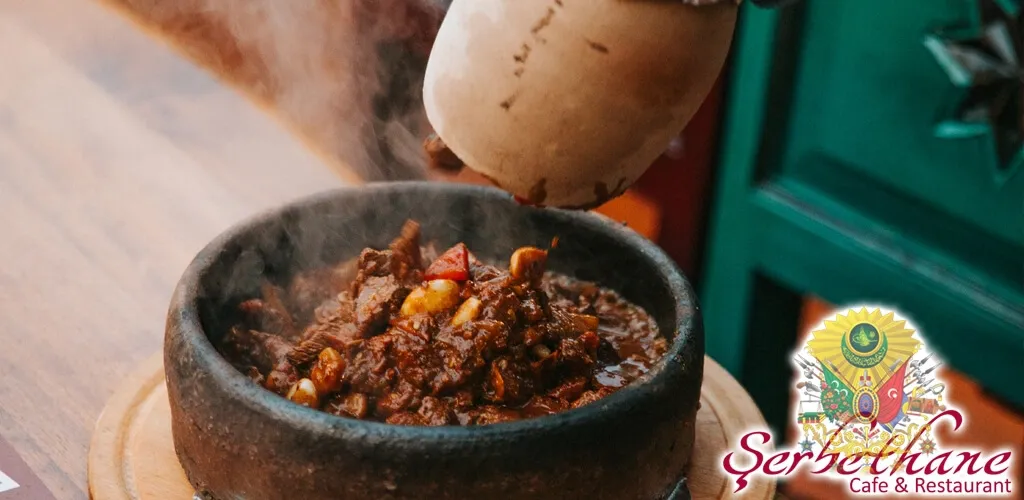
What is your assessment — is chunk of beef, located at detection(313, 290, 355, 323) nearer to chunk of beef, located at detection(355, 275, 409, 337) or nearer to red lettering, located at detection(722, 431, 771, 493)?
chunk of beef, located at detection(355, 275, 409, 337)

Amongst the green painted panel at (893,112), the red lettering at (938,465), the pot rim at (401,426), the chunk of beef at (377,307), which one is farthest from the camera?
the green painted panel at (893,112)

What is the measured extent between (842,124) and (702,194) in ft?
1.82

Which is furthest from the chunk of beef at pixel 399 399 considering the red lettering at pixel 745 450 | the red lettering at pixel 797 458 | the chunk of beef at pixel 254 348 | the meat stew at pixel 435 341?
the red lettering at pixel 797 458

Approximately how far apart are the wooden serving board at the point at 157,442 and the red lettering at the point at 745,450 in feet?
0.05

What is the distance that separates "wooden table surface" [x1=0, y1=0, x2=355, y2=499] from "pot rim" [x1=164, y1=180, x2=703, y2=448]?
1.66 feet

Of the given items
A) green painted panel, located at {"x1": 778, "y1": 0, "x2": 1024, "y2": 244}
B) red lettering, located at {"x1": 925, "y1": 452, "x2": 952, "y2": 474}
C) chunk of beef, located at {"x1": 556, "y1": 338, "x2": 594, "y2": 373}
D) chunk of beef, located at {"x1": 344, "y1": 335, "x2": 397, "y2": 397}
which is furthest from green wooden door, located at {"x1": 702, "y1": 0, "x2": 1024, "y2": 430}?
chunk of beef, located at {"x1": 344, "y1": 335, "x2": 397, "y2": 397}

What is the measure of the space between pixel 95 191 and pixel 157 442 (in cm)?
128

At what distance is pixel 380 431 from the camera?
147cm

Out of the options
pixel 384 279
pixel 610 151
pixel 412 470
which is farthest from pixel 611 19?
pixel 384 279

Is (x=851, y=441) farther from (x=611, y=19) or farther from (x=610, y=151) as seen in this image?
(x=611, y=19)

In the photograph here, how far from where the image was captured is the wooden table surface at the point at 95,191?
2.20 meters

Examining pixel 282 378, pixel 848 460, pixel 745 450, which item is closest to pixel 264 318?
pixel 282 378

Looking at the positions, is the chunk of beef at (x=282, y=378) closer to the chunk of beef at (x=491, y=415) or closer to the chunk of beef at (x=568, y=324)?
the chunk of beef at (x=491, y=415)

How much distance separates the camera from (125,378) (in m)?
2.13
